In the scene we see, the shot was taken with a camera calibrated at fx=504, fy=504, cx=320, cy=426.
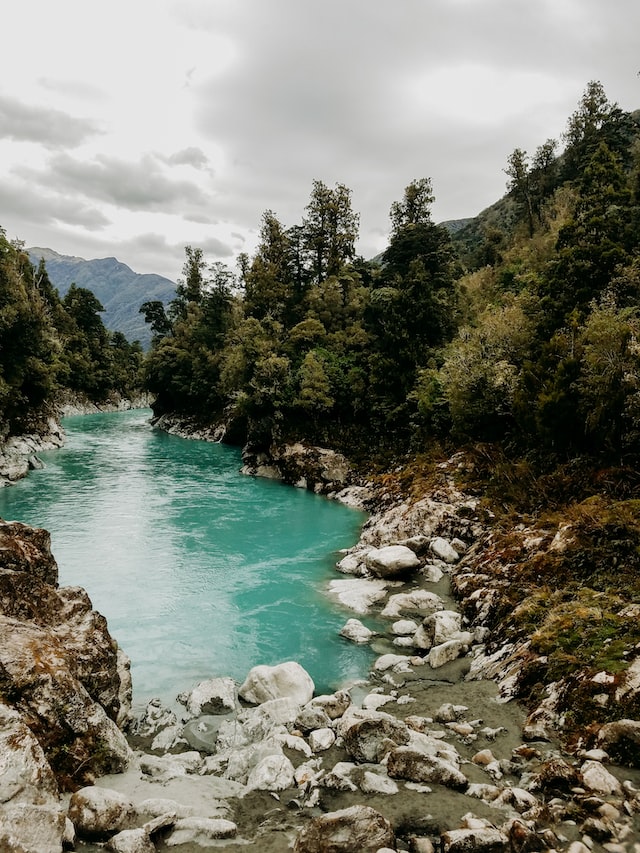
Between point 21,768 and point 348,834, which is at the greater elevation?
point 21,768

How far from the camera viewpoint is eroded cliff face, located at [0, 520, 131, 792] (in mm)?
7281

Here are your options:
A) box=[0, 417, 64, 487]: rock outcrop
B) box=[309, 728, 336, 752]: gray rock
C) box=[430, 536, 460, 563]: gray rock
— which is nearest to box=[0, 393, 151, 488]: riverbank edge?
box=[0, 417, 64, 487]: rock outcrop

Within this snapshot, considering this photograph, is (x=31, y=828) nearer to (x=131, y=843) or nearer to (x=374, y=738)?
(x=131, y=843)

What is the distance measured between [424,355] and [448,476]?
13190 millimetres

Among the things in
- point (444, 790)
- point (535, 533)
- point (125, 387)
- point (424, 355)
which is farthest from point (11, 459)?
point (125, 387)

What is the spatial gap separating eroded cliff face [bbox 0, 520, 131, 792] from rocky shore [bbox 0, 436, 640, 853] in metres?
0.03

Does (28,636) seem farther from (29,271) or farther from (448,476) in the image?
(29,271)

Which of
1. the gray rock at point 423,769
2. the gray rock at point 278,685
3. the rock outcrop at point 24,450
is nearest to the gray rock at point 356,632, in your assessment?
the gray rock at point 278,685

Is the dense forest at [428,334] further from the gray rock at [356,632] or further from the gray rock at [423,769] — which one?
the gray rock at [423,769]

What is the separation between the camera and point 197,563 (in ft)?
67.8

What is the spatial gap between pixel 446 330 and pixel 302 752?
32371 mm

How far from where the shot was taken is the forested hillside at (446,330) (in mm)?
20219

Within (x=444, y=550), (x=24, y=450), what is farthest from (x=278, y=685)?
(x=24, y=450)

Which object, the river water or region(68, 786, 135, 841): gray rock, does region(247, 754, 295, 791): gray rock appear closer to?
region(68, 786, 135, 841): gray rock
